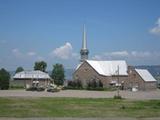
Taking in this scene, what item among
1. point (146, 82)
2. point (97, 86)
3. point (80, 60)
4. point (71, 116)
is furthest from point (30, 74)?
point (71, 116)

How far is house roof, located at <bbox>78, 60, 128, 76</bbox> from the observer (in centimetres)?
10950

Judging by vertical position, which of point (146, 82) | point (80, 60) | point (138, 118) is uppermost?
point (80, 60)

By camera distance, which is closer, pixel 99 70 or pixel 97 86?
pixel 97 86

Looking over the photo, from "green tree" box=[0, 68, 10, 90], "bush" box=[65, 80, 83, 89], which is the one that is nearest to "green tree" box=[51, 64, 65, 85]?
"bush" box=[65, 80, 83, 89]

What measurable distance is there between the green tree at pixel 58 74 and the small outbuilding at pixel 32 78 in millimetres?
4240

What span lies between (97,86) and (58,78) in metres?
22.0

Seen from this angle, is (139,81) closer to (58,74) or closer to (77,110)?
(58,74)

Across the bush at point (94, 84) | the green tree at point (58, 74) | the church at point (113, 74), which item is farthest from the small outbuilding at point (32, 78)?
the bush at point (94, 84)

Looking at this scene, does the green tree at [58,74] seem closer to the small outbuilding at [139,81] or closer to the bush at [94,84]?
the bush at [94,84]

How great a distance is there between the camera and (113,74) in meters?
110

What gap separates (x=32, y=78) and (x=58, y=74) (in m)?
9.98

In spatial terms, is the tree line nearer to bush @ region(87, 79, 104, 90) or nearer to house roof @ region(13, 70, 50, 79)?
house roof @ region(13, 70, 50, 79)

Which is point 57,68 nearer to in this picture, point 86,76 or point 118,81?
point 86,76

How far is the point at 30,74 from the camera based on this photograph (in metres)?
Answer: 116
